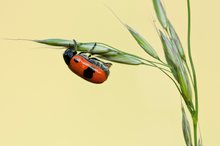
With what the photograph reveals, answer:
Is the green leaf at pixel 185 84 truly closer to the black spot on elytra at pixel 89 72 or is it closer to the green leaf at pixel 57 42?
the green leaf at pixel 57 42

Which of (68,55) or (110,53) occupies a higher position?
(68,55)

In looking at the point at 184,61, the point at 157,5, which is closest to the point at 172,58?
the point at 184,61

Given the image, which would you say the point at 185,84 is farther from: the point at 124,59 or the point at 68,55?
the point at 68,55

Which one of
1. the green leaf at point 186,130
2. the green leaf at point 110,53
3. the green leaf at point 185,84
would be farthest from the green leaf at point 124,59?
the green leaf at point 186,130

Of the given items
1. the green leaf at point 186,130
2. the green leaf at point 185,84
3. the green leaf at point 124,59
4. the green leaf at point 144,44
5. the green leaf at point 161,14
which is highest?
the green leaf at point 161,14

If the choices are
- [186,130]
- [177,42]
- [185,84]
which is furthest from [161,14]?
[186,130]

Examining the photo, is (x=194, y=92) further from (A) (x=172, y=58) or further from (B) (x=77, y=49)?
(B) (x=77, y=49)
